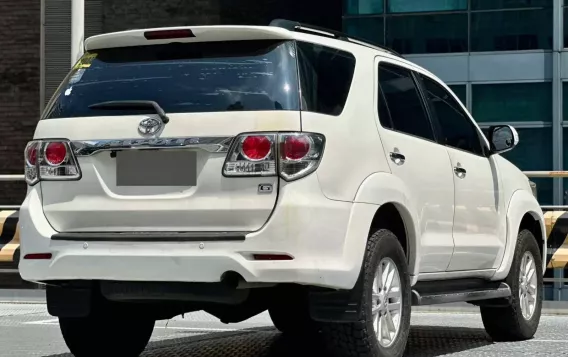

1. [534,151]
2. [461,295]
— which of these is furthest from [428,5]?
[461,295]

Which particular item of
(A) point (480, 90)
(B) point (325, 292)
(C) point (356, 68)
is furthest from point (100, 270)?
(A) point (480, 90)

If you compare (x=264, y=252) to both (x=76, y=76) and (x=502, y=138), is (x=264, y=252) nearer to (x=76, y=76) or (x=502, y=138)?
(x=76, y=76)

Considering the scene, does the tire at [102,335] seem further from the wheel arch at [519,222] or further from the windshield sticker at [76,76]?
the wheel arch at [519,222]

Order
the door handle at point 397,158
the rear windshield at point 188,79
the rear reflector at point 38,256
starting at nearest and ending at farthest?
the rear windshield at point 188,79 < the rear reflector at point 38,256 < the door handle at point 397,158

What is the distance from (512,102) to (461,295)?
17.2 meters

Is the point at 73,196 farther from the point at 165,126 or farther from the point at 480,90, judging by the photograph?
the point at 480,90

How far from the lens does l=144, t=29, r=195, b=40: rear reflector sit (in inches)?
229

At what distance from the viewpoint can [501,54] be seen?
935 inches

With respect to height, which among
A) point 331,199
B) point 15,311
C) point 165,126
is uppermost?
point 165,126

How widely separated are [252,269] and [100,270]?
831mm

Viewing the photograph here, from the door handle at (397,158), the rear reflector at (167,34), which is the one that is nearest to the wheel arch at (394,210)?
the door handle at (397,158)

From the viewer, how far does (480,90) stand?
78.5 ft

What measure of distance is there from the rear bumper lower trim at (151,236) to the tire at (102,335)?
0.76m

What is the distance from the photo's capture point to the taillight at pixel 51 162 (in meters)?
5.79
